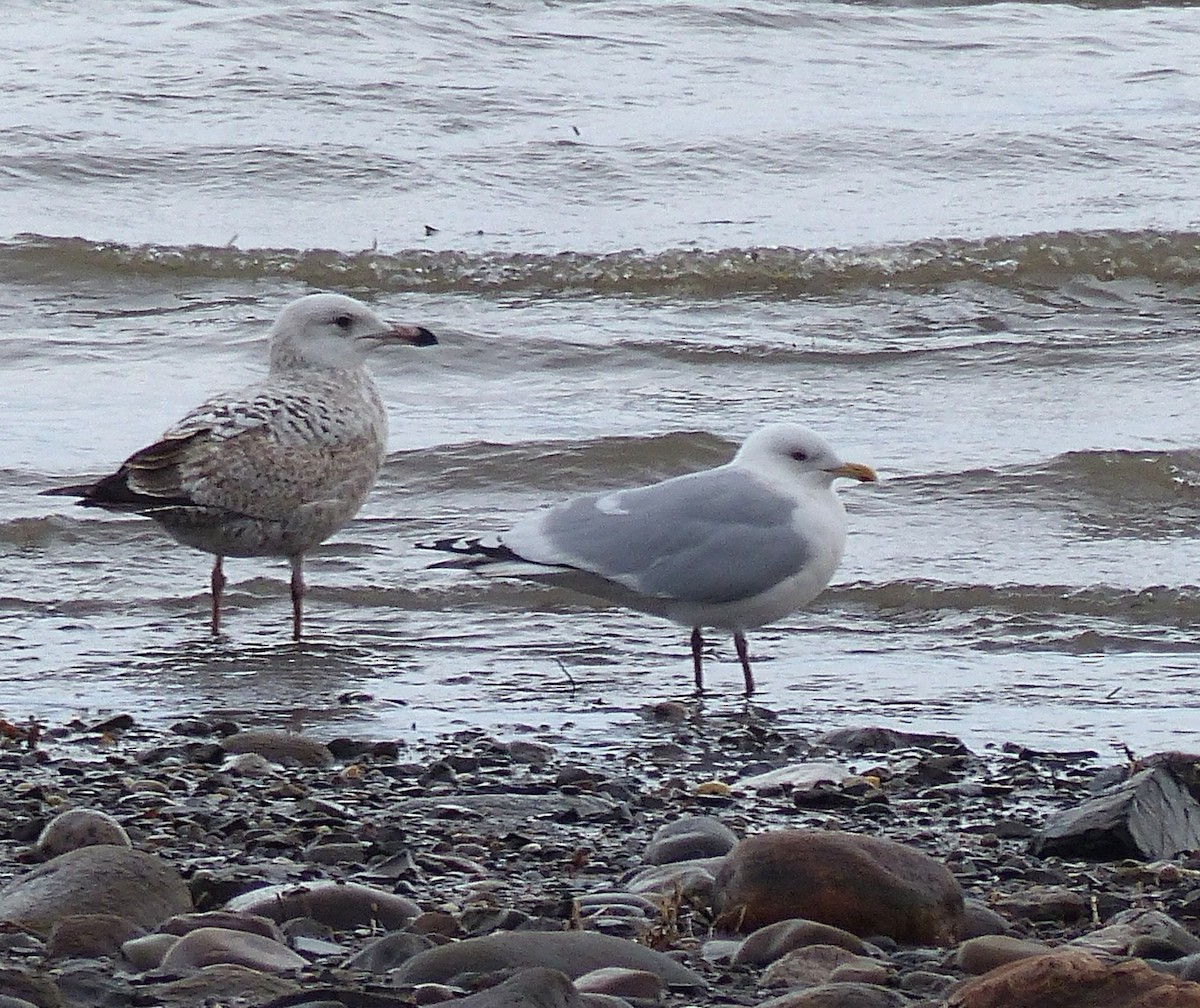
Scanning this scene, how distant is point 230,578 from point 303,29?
344 inches

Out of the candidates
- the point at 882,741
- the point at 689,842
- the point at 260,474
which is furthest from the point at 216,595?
the point at 689,842

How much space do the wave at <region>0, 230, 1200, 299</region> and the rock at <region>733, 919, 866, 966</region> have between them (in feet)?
26.3

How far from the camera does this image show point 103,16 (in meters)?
15.6

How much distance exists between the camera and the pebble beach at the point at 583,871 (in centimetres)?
313

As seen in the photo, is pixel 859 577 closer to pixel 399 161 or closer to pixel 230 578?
pixel 230 578

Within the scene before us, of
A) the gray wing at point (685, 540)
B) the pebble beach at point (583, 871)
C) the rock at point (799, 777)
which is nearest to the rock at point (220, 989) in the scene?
the pebble beach at point (583, 871)

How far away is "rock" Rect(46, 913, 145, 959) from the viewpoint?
3.28m

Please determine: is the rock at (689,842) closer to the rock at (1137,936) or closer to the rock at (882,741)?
the rock at (1137,936)

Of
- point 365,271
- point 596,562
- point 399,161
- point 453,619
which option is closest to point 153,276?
point 365,271

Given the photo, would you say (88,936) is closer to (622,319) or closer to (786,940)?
(786,940)

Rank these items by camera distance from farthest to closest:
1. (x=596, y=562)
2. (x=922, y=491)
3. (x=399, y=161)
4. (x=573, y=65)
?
(x=573, y=65) < (x=399, y=161) < (x=922, y=491) < (x=596, y=562)

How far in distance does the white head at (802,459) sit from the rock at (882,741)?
46.9 inches

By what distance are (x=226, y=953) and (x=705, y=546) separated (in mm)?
2982

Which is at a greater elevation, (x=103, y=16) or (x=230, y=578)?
(x=103, y=16)
